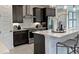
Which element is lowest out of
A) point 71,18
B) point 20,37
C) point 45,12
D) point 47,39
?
point 20,37

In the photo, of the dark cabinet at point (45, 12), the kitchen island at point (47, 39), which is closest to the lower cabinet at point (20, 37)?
the dark cabinet at point (45, 12)

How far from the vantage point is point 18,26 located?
551cm

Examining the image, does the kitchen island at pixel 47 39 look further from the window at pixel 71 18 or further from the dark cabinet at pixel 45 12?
the dark cabinet at pixel 45 12

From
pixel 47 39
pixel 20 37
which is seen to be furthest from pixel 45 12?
pixel 20 37

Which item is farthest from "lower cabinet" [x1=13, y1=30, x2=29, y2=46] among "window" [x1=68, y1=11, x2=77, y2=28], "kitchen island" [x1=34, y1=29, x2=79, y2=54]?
"window" [x1=68, y1=11, x2=77, y2=28]

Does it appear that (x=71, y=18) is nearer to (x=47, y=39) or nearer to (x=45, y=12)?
(x=47, y=39)

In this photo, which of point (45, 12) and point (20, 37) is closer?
point (45, 12)

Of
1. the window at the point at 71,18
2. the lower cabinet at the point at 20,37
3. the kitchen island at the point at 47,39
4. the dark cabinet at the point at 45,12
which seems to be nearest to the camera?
the window at the point at 71,18

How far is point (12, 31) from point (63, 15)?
9.18ft

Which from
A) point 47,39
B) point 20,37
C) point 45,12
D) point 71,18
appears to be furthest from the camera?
point 20,37

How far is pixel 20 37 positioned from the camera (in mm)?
5453

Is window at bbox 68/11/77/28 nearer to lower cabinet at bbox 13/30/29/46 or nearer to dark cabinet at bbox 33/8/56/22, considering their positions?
dark cabinet at bbox 33/8/56/22

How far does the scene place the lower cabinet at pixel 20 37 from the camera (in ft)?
17.1
